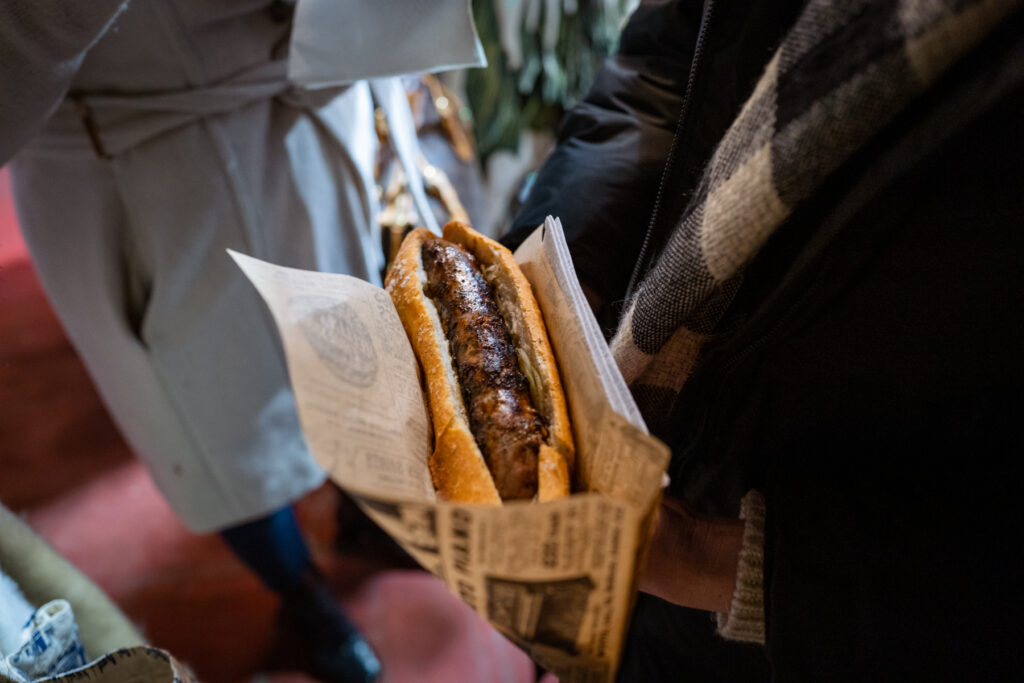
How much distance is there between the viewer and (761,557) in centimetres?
66

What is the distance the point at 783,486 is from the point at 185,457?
4.88 feet

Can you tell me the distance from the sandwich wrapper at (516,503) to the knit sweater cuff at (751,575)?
22 centimetres

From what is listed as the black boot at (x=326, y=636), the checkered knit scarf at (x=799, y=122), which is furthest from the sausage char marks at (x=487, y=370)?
the black boot at (x=326, y=636)

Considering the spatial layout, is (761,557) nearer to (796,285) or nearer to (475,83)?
(796,285)

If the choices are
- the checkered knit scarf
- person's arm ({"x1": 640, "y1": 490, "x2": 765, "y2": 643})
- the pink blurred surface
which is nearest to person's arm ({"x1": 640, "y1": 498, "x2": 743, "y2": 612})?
person's arm ({"x1": 640, "y1": 490, "x2": 765, "y2": 643})

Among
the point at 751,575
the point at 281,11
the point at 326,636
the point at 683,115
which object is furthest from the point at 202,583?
the point at 683,115

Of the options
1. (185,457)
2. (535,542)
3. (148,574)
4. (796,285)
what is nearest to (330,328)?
(535,542)

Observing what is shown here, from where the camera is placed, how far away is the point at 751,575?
2.19ft

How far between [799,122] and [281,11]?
44.2 inches

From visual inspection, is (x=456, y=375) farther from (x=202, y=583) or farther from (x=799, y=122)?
(x=202, y=583)

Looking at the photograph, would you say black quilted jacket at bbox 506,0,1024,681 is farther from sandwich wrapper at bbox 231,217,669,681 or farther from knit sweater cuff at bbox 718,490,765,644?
sandwich wrapper at bbox 231,217,669,681

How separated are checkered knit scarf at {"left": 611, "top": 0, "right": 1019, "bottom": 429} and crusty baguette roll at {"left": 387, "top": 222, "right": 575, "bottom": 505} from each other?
0.16 m

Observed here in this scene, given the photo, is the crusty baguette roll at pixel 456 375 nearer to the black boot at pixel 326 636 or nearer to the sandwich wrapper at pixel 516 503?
the sandwich wrapper at pixel 516 503

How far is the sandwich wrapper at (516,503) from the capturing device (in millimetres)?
436
